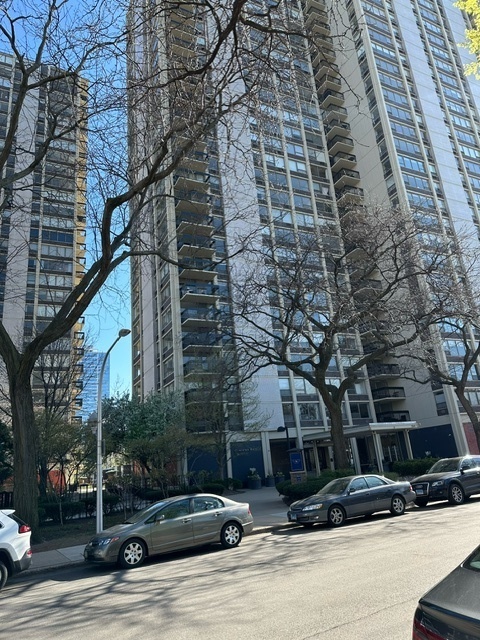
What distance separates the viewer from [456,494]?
1512 cm

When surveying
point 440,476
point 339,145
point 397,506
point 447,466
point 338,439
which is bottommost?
point 397,506

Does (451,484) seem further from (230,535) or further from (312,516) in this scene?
(230,535)

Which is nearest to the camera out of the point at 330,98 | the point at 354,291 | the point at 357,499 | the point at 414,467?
the point at 357,499

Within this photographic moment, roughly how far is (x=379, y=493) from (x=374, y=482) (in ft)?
1.26

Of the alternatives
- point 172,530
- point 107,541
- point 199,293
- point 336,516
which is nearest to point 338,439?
point 336,516

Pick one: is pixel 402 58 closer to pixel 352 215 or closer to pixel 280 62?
pixel 352 215

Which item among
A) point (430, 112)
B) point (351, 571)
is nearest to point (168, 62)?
point (351, 571)

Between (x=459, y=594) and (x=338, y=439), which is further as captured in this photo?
(x=338, y=439)

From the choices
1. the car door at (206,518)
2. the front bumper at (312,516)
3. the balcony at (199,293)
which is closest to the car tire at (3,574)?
the car door at (206,518)

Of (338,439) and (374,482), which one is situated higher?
(338,439)

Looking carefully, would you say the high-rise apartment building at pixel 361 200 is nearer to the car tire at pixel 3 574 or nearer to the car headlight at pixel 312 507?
the car headlight at pixel 312 507

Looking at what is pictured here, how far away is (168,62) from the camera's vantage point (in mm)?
8297

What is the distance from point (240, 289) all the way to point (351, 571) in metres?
13.5

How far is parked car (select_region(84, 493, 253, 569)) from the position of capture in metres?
9.49
